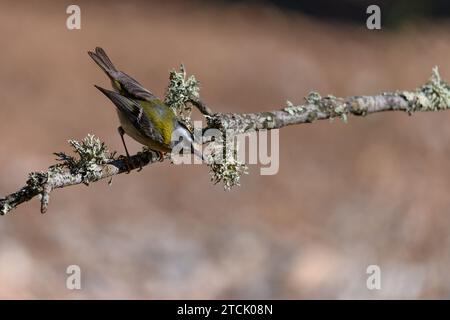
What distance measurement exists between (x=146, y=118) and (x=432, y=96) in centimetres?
148

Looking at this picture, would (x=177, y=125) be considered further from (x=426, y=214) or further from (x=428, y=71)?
(x=428, y=71)

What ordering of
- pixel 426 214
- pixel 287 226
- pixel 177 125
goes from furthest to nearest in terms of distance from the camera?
pixel 426 214 → pixel 287 226 → pixel 177 125

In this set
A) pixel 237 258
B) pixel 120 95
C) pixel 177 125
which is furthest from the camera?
pixel 237 258

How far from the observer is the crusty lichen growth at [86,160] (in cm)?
317

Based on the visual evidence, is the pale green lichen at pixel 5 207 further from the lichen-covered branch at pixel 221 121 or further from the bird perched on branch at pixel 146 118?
the bird perched on branch at pixel 146 118

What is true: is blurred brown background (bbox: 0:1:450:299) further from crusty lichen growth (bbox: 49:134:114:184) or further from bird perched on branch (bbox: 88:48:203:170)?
crusty lichen growth (bbox: 49:134:114:184)

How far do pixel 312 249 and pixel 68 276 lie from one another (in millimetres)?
1830

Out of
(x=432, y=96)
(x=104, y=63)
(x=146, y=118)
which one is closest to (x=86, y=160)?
(x=146, y=118)

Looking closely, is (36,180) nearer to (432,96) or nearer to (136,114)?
(136,114)

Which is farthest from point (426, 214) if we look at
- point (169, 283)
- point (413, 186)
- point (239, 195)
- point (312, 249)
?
point (169, 283)

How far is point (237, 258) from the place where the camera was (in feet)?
17.9

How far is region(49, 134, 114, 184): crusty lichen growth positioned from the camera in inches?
125

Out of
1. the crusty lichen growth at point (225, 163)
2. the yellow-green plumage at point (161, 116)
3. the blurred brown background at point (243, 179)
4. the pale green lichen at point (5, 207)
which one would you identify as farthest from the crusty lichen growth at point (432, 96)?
the pale green lichen at point (5, 207)

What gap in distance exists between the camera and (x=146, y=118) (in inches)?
151
